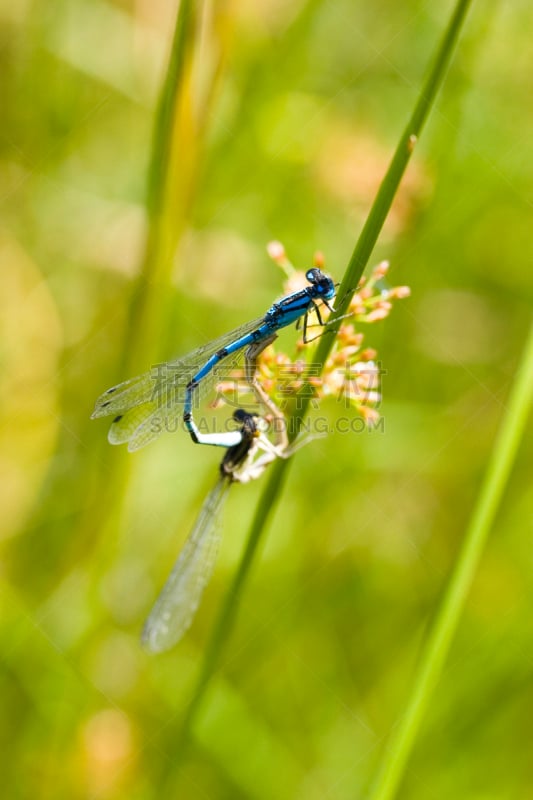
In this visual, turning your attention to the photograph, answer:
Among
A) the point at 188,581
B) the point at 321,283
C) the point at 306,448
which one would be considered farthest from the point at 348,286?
the point at 306,448

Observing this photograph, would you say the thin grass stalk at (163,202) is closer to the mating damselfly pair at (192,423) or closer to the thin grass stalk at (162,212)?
the thin grass stalk at (162,212)

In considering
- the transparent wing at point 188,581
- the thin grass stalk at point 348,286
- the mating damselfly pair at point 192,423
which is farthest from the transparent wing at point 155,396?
the thin grass stalk at point 348,286

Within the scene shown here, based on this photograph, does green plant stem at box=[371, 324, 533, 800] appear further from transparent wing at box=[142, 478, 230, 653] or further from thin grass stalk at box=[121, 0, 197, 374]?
thin grass stalk at box=[121, 0, 197, 374]

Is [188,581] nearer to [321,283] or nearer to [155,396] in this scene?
[155,396]

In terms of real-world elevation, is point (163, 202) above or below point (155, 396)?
above

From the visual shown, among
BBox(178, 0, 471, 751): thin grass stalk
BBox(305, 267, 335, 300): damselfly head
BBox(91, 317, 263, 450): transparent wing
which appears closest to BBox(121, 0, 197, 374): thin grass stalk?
BBox(91, 317, 263, 450): transparent wing

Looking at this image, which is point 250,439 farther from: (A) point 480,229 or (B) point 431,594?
(A) point 480,229
